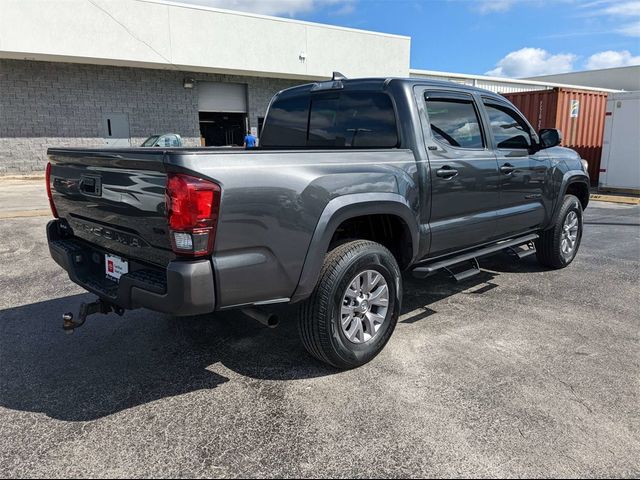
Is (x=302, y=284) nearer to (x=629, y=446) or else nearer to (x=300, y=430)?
(x=300, y=430)

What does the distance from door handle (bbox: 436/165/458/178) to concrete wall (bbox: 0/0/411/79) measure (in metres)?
18.7

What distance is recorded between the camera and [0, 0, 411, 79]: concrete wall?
58.0ft

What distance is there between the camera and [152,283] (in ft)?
8.98

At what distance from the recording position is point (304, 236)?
293 centimetres

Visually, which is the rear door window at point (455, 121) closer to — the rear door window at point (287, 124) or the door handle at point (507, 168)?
the door handle at point (507, 168)

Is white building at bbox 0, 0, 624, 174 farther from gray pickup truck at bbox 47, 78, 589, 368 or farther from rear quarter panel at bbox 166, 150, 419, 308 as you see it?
rear quarter panel at bbox 166, 150, 419, 308

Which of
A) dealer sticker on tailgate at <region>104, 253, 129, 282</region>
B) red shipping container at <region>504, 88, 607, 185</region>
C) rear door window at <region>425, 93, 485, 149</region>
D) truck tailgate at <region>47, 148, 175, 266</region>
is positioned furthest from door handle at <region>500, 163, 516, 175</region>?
red shipping container at <region>504, 88, 607, 185</region>

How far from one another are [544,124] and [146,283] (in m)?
14.9

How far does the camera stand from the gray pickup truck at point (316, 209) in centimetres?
261

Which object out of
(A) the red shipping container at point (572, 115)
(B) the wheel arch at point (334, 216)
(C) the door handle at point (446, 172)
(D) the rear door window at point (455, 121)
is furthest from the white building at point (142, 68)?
(B) the wheel arch at point (334, 216)

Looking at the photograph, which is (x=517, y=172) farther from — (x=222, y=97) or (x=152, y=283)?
(x=222, y=97)

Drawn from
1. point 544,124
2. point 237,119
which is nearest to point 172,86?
point 237,119

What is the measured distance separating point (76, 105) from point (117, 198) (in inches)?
786

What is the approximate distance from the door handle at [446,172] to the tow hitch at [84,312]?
2.54 m
